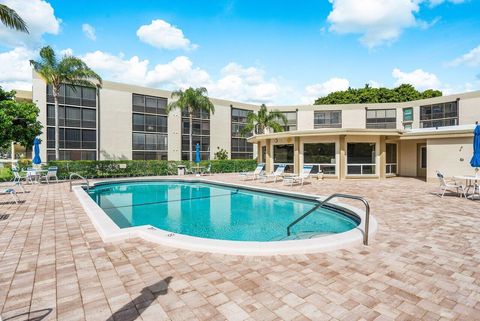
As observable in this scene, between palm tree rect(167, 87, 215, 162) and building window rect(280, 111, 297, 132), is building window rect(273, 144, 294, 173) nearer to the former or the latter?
palm tree rect(167, 87, 215, 162)

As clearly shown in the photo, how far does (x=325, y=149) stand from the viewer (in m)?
19.5

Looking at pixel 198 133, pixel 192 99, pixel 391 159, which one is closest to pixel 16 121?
pixel 192 99

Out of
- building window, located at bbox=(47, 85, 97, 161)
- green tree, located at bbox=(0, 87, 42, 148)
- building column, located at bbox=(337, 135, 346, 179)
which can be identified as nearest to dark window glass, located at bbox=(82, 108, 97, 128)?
building window, located at bbox=(47, 85, 97, 161)

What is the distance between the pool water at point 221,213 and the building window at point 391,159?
12.3 metres

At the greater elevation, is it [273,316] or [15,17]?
[15,17]

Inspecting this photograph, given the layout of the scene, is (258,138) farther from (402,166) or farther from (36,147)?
(36,147)

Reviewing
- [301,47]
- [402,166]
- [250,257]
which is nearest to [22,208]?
[250,257]

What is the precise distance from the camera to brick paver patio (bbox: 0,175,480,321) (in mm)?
3080

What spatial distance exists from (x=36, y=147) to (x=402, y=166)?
1044 inches

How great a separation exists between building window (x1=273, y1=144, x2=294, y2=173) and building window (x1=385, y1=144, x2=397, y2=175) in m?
7.43

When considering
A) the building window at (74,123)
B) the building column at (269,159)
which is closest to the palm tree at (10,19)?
the building column at (269,159)

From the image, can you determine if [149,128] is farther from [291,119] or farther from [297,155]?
[297,155]

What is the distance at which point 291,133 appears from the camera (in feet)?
65.0

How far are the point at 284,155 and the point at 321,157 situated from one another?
3.03 metres
